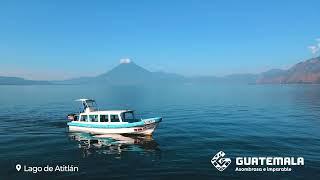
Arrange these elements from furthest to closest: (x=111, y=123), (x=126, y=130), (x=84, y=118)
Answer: (x=84, y=118) < (x=111, y=123) < (x=126, y=130)

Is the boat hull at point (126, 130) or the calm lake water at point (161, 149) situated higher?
the boat hull at point (126, 130)

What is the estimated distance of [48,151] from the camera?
3919 centimetres

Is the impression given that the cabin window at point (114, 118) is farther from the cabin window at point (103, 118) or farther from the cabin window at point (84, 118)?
the cabin window at point (84, 118)

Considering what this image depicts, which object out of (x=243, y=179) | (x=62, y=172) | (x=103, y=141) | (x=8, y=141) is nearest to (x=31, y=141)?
(x=8, y=141)

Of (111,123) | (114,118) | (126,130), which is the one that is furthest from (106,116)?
(126,130)

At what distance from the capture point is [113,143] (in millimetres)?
43812

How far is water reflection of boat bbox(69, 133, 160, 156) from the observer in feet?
130

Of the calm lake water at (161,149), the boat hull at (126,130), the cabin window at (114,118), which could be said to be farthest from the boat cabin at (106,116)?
the calm lake water at (161,149)

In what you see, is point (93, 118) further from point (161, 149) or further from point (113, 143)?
point (161, 149)

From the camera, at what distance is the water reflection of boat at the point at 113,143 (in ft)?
130

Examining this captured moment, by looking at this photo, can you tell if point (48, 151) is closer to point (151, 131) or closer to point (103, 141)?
point (103, 141)

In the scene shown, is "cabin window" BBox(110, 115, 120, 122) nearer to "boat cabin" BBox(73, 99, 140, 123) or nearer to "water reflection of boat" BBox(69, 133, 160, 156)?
"boat cabin" BBox(73, 99, 140, 123)

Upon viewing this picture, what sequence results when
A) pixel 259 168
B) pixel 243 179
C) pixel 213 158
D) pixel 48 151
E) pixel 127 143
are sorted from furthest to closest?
1. pixel 127 143
2. pixel 48 151
3. pixel 213 158
4. pixel 259 168
5. pixel 243 179

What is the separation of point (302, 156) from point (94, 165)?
2344 centimetres
